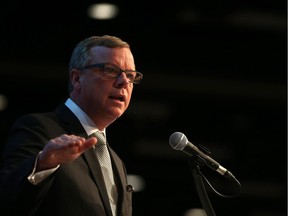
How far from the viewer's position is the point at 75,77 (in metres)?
2.50

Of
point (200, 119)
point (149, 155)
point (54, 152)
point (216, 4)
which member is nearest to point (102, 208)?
point (54, 152)

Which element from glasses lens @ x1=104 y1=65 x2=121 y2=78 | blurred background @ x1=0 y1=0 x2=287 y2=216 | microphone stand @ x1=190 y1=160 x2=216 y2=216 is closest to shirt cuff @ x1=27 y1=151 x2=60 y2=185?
microphone stand @ x1=190 y1=160 x2=216 y2=216

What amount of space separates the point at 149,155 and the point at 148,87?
1.06m

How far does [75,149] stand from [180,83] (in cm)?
422

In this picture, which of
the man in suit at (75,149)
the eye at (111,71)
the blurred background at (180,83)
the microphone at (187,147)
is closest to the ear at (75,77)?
the man in suit at (75,149)

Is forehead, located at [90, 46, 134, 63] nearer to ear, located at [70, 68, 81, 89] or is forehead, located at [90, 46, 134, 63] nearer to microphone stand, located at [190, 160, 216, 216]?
ear, located at [70, 68, 81, 89]

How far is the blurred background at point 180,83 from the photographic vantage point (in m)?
5.02

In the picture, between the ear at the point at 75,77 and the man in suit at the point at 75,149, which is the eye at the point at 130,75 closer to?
the man in suit at the point at 75,149

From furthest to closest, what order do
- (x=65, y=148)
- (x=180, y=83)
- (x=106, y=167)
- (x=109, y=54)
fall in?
(x=180, y=83) → (x=109, y=54) → (x=106, y=167) → (x=65, y=148)

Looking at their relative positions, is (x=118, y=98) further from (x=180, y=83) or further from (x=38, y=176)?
(x=180, y=83)

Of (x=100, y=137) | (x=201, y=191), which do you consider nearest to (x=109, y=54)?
(x=100, y=137)

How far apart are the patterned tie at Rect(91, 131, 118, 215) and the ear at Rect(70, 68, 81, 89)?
24cm

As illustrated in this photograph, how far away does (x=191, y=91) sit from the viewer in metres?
5.98

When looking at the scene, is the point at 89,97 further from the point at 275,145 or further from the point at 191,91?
the point at 275,145
